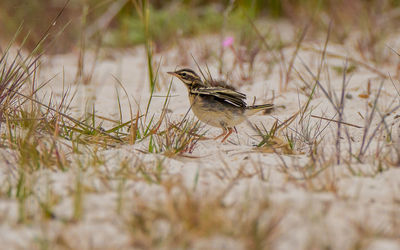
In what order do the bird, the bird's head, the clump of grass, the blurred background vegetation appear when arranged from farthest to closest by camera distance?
the blurred background vegetation
the bird's head
the bird
the clump of grass

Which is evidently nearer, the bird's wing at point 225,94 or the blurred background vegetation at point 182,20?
the bird's wing at point 225,94

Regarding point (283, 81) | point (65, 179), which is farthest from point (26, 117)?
point (283, 81)

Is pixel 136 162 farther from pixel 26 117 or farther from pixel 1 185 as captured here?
pixel 26 117

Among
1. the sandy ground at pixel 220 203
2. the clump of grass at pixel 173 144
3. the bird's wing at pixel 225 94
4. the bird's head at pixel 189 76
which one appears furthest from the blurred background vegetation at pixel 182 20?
the sandy ground at pixel 220 203

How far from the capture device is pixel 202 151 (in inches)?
146

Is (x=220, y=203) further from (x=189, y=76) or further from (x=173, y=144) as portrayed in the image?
(x=189, y=76)

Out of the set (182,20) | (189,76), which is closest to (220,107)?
(189,76)

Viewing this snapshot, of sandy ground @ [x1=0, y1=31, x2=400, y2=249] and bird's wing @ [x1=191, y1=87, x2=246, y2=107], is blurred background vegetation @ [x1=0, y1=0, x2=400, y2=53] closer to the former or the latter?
bird's wing @ [x1=191, y1=87, x2=246, y2=107]

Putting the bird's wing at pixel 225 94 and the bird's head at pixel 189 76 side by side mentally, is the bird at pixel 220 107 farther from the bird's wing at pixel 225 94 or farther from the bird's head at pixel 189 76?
the bird's head at pixel 189 76

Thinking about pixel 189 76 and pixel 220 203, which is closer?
pixel 220 203

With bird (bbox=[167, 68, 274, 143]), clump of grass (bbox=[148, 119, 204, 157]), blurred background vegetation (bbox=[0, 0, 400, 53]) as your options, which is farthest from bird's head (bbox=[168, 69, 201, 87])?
blurred background vegetation (bbox=[0, 0, 400, 53])

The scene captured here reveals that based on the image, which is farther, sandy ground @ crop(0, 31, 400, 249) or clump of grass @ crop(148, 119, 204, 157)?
clump of grass @ crop(148, 119, 204, 157)

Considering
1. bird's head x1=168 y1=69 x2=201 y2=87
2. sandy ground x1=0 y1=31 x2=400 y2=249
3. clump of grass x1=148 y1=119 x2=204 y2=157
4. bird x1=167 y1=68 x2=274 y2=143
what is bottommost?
sandy ground x1=0 y1=31 x2=400 y2=249

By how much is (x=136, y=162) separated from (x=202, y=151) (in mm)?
757
